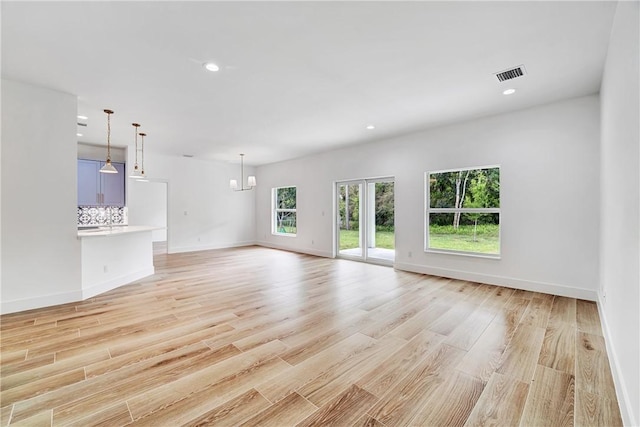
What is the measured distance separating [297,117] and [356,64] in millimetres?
1812

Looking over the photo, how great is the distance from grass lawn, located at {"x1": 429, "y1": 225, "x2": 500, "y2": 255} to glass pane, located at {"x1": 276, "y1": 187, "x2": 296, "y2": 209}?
438 cm

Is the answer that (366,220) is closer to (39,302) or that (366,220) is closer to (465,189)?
(465,189)

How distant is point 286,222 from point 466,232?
5.32m

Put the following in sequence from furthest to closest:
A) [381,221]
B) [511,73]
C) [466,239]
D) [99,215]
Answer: [99,215], [381,221], [466,239], [511,73]

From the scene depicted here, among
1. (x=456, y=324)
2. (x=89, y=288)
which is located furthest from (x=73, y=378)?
(x=456, y=324)

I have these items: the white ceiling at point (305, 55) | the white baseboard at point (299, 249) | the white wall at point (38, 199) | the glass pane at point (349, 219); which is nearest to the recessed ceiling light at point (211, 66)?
the white ceiling at point (305, 55)

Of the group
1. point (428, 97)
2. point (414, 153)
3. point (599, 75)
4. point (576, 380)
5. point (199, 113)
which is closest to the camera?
point (576, 380)

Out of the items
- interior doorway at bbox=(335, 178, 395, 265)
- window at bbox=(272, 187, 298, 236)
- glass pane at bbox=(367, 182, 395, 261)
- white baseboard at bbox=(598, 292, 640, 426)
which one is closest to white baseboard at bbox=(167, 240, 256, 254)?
window at bbox=(272, 187, 298, 236)

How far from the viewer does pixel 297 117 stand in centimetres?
447

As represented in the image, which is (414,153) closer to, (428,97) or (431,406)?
(428,97)

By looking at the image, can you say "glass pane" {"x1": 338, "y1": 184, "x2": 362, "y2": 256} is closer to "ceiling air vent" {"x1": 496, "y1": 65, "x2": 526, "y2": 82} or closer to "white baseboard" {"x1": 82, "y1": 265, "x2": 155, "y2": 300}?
"ceiling air vent" {"x1": 496, "y1": 65, "x2": 526, "y2": 82}

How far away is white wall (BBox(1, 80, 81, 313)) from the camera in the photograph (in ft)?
10.6

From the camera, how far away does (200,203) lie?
8312 millimetres

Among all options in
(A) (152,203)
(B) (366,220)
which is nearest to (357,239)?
(B) (366,220)
